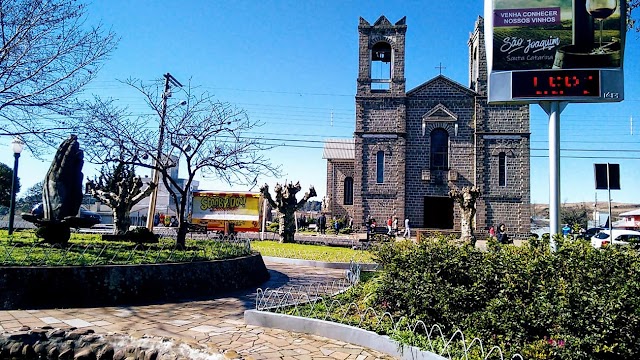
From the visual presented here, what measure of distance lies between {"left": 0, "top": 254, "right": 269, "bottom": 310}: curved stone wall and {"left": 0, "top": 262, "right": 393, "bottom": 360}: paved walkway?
0.29 m

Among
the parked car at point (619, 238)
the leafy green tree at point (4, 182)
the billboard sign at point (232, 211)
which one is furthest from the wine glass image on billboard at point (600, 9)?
the leafy green tree at point (4, 182)

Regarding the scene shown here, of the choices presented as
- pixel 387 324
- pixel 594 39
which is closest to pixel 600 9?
pixel 594 39

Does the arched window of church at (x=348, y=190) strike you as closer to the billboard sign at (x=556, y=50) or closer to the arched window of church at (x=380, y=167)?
the arched window of church at (x=380, y=167)

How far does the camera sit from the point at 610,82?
10.2 metres

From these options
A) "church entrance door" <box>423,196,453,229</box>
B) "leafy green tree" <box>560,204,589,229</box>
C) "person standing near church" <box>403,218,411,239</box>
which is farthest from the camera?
"leafy green tree" <box>560,204,589,229</box>

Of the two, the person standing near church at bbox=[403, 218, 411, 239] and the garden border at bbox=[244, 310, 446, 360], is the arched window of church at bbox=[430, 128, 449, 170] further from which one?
the garden border at bbox=[244, 310, 446, 360]

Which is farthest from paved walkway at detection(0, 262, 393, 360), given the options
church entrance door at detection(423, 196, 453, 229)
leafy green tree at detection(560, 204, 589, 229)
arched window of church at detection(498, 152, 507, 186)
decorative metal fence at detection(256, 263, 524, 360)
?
leafy green tree at detection(560, 204, 589, 229)

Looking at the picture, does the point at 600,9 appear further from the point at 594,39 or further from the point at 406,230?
the point at 406,230

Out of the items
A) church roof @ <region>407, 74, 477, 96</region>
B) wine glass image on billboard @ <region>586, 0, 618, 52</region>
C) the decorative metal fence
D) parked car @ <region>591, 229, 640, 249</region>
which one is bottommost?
the decorative metal fence

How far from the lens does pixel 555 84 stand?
34.0 ft

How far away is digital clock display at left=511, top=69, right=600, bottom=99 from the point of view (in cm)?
1021

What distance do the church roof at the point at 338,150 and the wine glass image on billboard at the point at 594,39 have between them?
3392 cm

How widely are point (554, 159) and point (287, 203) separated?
15.6 metres

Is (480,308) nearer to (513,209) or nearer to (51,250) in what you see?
(51,250)
